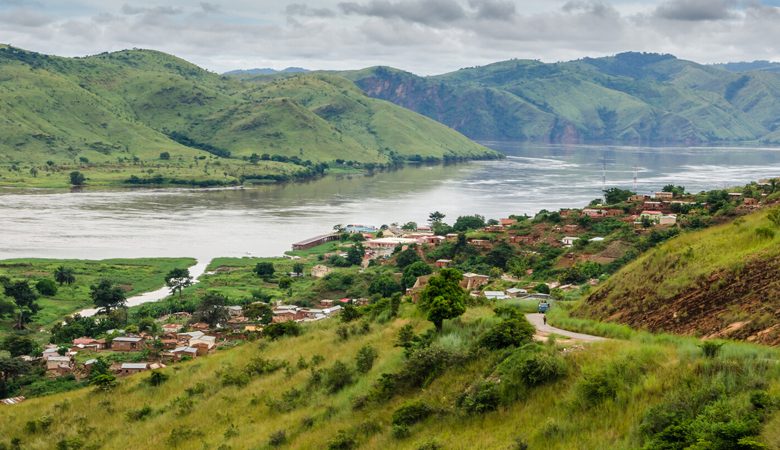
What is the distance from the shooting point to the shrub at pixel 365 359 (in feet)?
61.3

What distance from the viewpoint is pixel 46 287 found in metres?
56.9

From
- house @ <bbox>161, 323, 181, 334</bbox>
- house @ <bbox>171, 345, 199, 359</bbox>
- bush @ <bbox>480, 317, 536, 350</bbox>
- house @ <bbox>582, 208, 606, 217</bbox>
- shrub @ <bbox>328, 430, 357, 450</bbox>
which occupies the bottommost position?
house @ <bbox>161, 323, 181, 334</bbox>

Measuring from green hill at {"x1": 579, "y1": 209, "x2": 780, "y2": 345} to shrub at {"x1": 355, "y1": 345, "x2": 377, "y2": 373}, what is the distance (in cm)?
513

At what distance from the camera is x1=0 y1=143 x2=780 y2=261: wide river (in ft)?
259

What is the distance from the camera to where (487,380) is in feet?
46.9

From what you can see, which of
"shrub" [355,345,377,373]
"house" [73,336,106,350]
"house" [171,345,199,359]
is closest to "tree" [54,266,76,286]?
"house" [73,336,106,350]

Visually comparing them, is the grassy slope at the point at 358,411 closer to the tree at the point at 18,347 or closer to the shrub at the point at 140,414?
the shrub at the point at 140,414

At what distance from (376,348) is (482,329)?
3.84 meters

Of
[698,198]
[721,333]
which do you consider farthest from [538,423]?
[698,198]

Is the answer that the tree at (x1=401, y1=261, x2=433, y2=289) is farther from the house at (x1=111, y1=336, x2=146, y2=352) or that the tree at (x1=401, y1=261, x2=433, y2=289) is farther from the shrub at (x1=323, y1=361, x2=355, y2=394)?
the shrub at (x1=323, y1=361, x2=355, y2=394)

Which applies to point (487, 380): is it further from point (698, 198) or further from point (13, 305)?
point (698, 198)

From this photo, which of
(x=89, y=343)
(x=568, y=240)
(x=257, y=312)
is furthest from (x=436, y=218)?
(x=89, y=343)

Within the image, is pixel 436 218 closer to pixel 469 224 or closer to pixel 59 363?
pixel 469 224


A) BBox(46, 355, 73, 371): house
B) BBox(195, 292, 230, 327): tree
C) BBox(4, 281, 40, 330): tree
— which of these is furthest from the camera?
BBox(4, 281, 40, 330): tree
